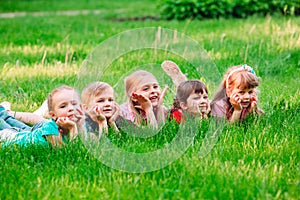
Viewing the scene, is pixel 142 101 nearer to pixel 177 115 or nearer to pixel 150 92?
pixel 150 92

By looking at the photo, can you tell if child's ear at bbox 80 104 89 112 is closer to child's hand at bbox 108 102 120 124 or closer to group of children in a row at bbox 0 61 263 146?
group of children in a row at bbox 0 61 263 146

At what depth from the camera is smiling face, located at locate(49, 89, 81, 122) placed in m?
3.80

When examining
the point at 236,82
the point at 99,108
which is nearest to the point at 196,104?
the point at 236,82

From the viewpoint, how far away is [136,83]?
417 cm

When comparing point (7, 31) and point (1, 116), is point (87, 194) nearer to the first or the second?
point (1, 116)

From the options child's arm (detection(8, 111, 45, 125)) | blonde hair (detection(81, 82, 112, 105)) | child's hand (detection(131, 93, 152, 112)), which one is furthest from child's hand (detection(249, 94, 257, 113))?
child's arm (detection(8, 111, 45, 125))

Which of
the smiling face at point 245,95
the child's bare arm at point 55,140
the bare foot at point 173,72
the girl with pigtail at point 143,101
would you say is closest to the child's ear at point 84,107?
the child's bare arm at point 55,140

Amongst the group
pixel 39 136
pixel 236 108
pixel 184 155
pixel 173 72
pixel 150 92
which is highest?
pixel 173 72

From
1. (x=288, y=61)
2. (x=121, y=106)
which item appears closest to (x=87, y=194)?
(x=121, y=106)

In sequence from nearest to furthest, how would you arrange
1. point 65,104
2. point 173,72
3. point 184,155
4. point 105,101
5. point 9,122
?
point 184,155 → point 65,104 → point 105,101 → point 173,72 → point 9,122

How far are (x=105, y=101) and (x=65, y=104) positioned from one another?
271 millimetres

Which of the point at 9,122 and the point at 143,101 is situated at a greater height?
the point at 143,101

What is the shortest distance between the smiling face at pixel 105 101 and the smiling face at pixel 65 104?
13 centimetres

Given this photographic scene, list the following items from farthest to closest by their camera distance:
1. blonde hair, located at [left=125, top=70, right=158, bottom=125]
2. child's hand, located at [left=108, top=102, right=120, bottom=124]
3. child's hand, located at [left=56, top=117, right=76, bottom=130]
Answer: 1. blonde hair, located at [left=125, top=70, right=158, bottom=125]
2. child's hand, located at [left=108, top=102, right=120, bottom=124]
3. child's hand, located at [left=56, top=117, right=76, bottom=130]
